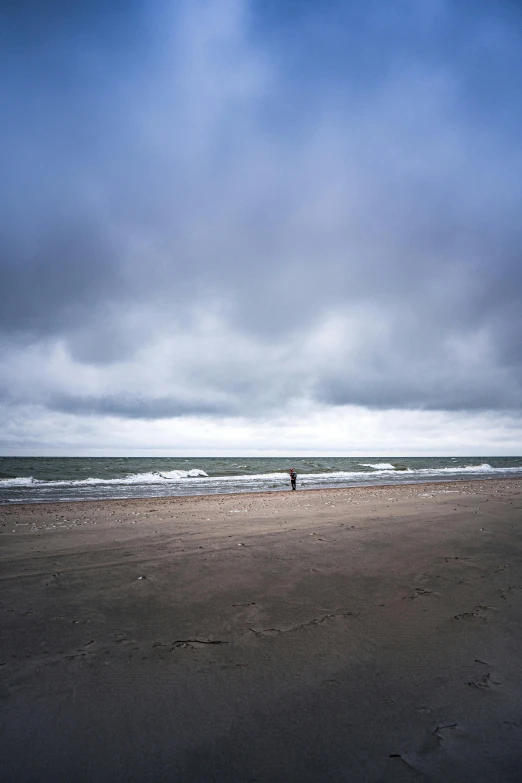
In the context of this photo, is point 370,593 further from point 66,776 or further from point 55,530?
point 55,530

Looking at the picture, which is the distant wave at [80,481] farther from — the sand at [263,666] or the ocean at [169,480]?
the sand at [263,666]

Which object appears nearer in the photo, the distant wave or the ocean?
the ocean

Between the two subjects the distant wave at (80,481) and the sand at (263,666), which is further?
the distant wave at (80,481)

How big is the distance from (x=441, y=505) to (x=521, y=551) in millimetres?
8057

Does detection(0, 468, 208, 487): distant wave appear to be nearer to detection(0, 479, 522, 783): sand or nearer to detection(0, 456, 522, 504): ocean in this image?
detection(0, 456, 522, 504): ocean

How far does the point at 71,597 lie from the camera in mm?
6055

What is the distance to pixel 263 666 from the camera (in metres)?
4.14

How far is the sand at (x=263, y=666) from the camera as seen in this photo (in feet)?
9.56

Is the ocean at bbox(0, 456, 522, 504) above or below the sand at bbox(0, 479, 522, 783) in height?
below

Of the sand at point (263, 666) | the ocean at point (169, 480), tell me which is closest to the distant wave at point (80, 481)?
the ocean at point (169, 480)

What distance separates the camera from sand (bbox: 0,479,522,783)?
115 inches

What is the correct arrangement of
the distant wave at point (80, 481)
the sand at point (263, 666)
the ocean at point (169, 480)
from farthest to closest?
1. the distant wave at point (80, 481)
2. the ocean at point (169, 480)
3. the sand at point (263, 666)

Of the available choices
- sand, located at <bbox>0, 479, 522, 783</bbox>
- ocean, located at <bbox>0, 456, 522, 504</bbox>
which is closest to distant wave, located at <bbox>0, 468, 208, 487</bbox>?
ocean, located at <bbox>0, 456, 522, 504</bbox>

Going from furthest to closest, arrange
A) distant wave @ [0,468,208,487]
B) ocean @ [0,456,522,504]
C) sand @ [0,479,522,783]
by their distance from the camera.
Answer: distant wave @ [0,468,208,487] < ocean @ [0,456,522,504] < sand @ [0,479,522,783]
